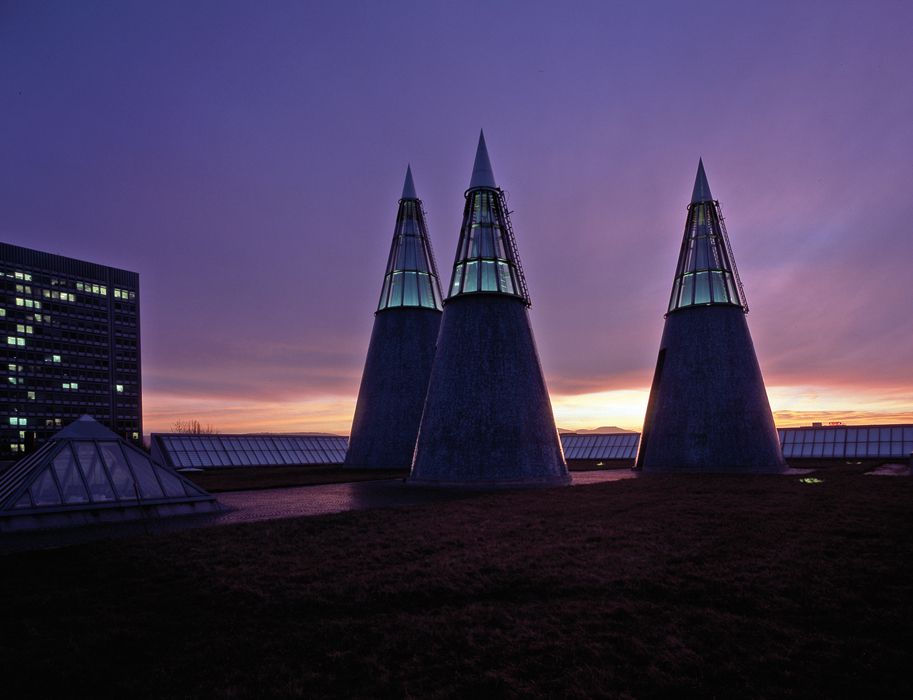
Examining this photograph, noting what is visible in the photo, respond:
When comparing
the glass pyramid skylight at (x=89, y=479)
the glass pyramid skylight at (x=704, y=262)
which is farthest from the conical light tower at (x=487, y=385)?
the glass pyramid skylight at (x=704, y=262)

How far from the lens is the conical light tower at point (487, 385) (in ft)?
72.6

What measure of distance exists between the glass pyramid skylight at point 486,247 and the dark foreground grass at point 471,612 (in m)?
13.7

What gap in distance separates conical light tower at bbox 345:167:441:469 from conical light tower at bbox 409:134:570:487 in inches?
357

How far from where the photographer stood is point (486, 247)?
24.5 m

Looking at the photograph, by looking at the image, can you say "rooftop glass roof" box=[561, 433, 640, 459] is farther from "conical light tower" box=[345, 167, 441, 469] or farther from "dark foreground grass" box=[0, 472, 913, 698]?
"dark foreground grass" box=[0, 472, 913, 698]

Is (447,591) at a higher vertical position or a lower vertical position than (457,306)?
lower

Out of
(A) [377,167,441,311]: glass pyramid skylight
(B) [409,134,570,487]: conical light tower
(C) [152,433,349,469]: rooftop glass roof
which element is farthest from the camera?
(C) [152,433,349,469]: rooftop glass roof

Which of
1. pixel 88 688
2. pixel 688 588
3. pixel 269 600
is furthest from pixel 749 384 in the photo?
pixel 88 688

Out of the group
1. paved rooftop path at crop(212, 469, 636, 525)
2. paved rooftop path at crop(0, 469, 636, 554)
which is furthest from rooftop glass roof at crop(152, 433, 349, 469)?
paved rooftop path at crop(212, 469, 636, 525)

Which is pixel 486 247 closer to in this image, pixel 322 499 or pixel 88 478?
pixel 322 499

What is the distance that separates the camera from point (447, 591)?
311 inches

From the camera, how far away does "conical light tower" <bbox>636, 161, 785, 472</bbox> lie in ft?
94.4

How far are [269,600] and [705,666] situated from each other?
216 inches

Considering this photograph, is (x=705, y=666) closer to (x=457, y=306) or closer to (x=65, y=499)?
(x=65, y=499)
